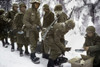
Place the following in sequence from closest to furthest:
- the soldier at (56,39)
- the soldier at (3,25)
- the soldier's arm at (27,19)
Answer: the soldier at (56,39)
the soldier's arm at (27,19)
the soldier at (3,25)

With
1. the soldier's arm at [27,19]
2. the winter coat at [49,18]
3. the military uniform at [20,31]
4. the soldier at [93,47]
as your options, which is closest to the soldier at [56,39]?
the soldier at [93,47]

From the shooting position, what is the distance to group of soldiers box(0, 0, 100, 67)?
229 inches

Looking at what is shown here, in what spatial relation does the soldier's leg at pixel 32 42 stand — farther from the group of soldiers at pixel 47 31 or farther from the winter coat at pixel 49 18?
the winter coat at pixel 49 18

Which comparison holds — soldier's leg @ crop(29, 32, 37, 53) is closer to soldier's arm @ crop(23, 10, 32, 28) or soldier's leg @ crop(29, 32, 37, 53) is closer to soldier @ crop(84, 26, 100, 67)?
soldier's arm @ crop(23, 10, 32, 28)

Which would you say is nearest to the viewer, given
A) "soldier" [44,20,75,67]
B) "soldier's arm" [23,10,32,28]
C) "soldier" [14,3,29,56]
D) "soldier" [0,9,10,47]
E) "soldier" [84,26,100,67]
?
"soldier" [84,26,100,67]

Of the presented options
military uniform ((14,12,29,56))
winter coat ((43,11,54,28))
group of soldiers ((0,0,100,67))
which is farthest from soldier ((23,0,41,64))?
military uniform ((14,12,29,56))

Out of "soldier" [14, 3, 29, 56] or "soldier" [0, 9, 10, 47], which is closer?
"soldier" [14, 3, 29, 56]

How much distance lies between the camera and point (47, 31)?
6539 mm

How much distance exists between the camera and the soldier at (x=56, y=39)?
579 centimetres

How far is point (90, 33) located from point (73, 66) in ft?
3.31

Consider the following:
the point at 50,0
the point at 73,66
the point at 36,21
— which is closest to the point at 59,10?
the point at 36,21

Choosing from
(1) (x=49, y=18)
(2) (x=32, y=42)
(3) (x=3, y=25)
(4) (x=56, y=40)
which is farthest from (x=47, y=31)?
(3) (x=3, y=25)

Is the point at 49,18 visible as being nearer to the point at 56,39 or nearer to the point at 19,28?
the point at 19,28

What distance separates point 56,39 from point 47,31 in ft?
2.39
